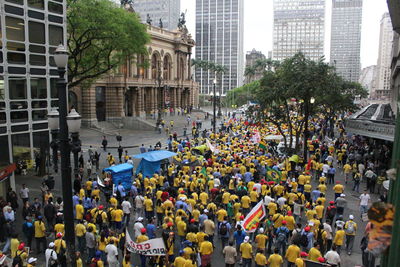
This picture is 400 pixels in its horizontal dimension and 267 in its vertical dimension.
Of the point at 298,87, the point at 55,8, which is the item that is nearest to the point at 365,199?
the point at 298,87

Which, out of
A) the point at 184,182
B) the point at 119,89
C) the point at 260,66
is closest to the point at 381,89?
the point at 260,66

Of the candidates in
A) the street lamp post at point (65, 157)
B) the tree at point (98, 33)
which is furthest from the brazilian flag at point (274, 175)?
the tree at point (98, 33)

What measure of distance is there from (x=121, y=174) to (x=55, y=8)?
35.8 feet

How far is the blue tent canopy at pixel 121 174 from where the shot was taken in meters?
19.3

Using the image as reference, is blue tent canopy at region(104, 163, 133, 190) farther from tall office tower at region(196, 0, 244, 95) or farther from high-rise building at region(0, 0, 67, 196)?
tall office tower at region(196, 0, 244, 95)

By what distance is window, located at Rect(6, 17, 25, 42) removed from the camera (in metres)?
19.4

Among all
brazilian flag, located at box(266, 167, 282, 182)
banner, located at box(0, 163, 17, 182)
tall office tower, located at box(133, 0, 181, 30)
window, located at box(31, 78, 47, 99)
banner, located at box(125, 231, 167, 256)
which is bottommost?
banner, located at box(125, 231, 167, 256)

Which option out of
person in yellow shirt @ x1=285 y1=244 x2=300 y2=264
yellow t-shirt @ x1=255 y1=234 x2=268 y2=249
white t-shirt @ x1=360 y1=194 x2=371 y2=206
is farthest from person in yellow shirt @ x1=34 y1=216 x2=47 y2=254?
white t-shirt @ x1=360 y1=194 x2=371 y2=206

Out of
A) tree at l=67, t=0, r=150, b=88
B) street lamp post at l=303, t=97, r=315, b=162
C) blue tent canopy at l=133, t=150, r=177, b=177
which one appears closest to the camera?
blue tent canopy at l=133, t=150, r=177, b=177

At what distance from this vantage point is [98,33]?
31.0 meters

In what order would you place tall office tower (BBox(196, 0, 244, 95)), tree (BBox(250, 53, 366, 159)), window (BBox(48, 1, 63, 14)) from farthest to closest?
tall office tower (BBox(196, 0, 244, 95))
tree (BBox(250, 53, 366, 159))
window (BBox(48, 1, 63, 14))

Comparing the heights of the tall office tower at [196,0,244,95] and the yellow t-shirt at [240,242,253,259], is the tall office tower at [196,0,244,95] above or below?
above

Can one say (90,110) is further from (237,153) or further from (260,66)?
(260,66)

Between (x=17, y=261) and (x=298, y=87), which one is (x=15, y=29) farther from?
(x=298, y=87)
